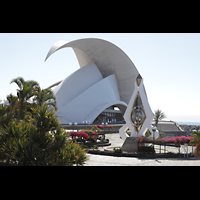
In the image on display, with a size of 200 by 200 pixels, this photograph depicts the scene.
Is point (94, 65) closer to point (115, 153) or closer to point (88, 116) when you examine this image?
point (88, 116)

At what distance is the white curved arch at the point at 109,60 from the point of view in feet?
158

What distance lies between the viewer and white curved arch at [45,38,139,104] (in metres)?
48.1

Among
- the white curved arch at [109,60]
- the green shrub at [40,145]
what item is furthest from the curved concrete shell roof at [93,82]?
the green shrub at [40,145]

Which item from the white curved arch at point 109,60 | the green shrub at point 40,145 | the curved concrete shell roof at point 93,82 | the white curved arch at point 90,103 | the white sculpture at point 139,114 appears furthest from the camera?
the white curved arch at point 109,60

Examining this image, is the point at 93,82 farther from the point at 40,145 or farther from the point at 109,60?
the point at 40,145

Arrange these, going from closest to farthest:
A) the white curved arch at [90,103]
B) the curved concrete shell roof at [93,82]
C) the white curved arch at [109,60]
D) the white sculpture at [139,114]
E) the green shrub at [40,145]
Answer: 1. the green shrub at [40,145]
2. the white sculpture at [139,114]
3. the white curved arch at [90,103]
4. the curved concrete shell roof at [93,82]
5. the white curved arch at [109,60]

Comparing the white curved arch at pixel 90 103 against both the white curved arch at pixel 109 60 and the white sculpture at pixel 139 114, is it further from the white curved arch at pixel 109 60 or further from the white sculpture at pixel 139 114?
the white sculpture at pixel 139 114

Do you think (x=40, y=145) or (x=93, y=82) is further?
(x=93, y=82)

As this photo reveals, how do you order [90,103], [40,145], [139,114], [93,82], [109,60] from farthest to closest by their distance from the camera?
[109,60]
[93,82]
[90,103]
[139,114]
[40,145]

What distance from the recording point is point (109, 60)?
1994 inches

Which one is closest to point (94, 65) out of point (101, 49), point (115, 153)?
point (101, 49)

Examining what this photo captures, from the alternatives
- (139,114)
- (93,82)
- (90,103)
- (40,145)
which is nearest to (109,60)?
(93,82)

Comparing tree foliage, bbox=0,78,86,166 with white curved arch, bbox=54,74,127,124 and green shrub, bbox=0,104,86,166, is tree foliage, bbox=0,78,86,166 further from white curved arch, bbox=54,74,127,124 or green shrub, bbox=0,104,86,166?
white curved arch, bbox=54,74,127,124
